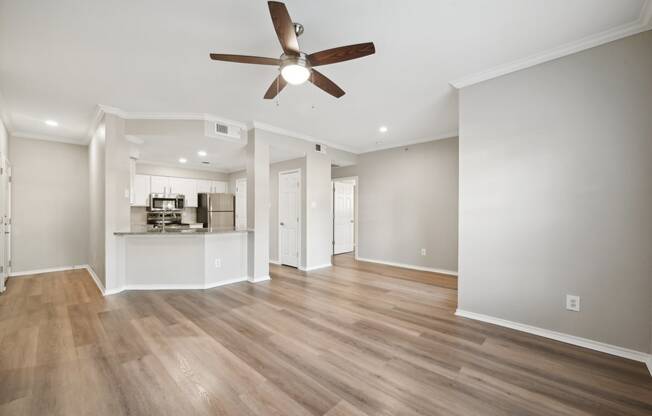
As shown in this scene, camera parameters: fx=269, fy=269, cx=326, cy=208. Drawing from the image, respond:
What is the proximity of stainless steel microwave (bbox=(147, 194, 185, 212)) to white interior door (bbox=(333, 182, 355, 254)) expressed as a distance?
13.5 feet

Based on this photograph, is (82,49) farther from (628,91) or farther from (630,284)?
(630,284)

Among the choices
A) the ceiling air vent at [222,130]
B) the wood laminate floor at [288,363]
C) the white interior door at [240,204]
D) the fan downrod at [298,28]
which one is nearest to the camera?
the wood laminate floor at [288,363]

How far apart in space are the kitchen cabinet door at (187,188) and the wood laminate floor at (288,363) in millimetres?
4035

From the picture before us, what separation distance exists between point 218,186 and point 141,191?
1.99m

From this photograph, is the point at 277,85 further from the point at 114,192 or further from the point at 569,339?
the point at 569,339

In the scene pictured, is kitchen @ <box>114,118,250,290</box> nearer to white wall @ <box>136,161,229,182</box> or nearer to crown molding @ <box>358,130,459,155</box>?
white wall @ <box>136,161,229,182</box>

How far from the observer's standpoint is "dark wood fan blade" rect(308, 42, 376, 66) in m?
1.85

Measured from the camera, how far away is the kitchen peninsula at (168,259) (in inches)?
158

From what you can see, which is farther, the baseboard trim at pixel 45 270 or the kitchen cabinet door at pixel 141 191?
the kitchen cabinet door at pixel 141 191

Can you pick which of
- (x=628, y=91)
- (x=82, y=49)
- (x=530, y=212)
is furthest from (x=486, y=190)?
(x=82, y=49)

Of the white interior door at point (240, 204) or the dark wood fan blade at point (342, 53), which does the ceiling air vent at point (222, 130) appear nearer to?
the dark wood fan blade at point (342, 53)

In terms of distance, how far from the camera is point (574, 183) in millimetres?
2438

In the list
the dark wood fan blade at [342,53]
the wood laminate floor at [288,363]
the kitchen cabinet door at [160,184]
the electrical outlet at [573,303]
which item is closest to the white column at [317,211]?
the wood laminate floor at [288,363]

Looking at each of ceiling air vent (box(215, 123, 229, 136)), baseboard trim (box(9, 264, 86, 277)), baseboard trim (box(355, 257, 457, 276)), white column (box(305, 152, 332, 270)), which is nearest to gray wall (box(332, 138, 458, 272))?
baseboard trim (box(355, 257, 457, 276))
